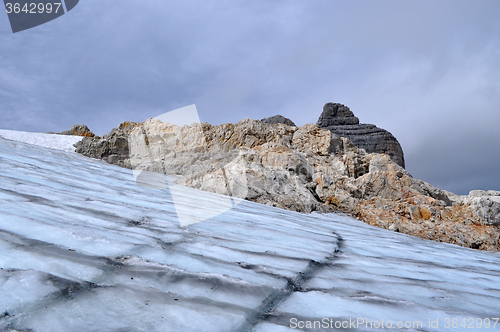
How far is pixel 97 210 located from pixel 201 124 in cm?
1061

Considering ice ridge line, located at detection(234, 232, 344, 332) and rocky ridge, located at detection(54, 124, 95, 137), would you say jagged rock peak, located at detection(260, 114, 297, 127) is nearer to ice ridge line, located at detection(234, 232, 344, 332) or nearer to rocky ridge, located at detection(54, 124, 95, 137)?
rocky ridge, located at detection(54, 124, 95, 137)

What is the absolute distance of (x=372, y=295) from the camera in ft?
4.76

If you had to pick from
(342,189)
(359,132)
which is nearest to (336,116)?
(359,132)

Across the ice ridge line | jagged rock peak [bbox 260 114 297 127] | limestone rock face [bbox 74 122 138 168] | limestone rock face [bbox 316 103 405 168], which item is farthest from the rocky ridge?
limestone rock face [bbox 316 103 405 168]

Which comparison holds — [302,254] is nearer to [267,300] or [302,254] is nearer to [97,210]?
[267,300]

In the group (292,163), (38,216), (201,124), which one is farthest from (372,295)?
(201,124)

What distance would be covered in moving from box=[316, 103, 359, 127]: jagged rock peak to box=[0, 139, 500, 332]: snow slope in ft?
146

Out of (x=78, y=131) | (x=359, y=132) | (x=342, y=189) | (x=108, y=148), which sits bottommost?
(x=342, y=189)

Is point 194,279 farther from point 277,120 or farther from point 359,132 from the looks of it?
point 359,132

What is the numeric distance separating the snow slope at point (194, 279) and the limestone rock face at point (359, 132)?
3989 cm

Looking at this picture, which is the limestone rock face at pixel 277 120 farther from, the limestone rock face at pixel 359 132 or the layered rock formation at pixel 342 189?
the layered rock formation at pixel 342 189

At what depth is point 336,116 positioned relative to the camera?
150ft

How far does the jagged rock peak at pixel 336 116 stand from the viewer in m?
44.5

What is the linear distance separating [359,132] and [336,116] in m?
5.85
